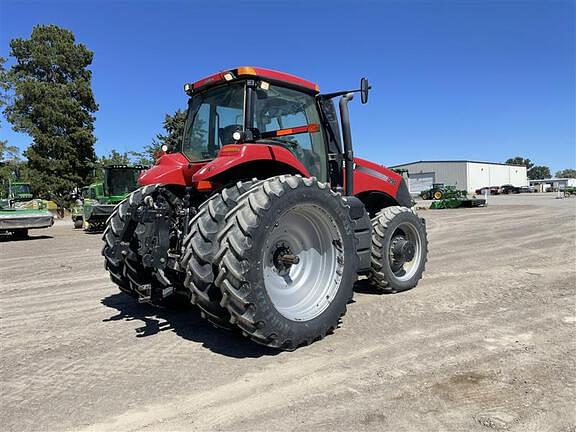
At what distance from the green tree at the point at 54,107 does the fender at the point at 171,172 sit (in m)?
32.1

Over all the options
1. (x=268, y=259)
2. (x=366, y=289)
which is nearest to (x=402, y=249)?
(x=366, y=289)

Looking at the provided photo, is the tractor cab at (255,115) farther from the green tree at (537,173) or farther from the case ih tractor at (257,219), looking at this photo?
the green tree at (537,173)

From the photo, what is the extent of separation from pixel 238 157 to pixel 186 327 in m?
1.96

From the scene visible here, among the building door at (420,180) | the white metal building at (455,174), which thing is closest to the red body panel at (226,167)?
the white metal building at (455,174)

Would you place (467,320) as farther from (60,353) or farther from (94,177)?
(94,177)

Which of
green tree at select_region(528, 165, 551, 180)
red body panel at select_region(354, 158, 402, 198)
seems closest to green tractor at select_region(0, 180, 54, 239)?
red body panel at select_region(354, 158, 402, 198)

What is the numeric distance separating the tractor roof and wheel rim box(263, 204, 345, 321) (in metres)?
1.51

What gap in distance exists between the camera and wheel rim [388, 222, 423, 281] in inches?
239

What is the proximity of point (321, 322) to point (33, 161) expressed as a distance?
35087mm

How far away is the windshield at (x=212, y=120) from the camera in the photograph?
4738mm

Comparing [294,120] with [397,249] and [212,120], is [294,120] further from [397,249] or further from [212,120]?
[397,249]

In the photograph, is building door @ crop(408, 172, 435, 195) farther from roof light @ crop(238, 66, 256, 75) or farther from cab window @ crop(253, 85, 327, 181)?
roof light @ crop(238, 66, 256, 75)

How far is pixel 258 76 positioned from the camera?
456 cm

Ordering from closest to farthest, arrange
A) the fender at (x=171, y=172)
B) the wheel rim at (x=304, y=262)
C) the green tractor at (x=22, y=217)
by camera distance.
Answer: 1. the wheel rim at (x=304, y=262)
2. the fender at (x=171, y=172)
3. the green tractor at (x=22, y=217)
